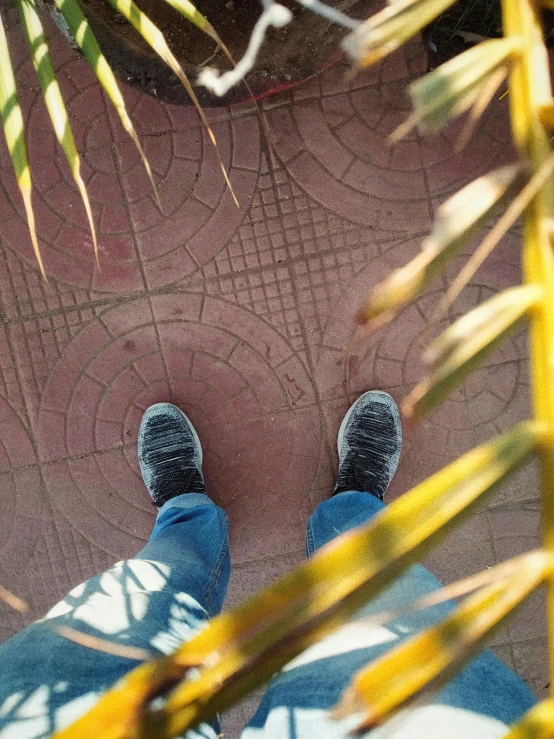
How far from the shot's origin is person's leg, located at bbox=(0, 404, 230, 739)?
1.61 meters

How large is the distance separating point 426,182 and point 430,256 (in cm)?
209

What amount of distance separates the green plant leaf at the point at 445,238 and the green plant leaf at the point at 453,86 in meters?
0.09

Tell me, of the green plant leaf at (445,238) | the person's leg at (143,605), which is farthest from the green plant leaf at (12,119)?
the person's leg at (143,605)

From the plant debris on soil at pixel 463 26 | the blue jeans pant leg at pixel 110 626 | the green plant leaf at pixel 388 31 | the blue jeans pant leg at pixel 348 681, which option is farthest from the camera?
the plant debris on soil at pixel 463 26

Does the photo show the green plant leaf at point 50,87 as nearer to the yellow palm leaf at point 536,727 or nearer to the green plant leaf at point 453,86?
the green plant leaf at point 453,86

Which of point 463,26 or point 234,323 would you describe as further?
point 234,323

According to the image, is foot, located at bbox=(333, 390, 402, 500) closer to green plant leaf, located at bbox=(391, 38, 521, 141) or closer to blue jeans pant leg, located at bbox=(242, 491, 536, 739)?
blue jeans pant leg, located at bbox=(242, 491, 536, 739)

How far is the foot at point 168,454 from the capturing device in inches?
98.7

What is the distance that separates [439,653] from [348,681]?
4.10 feet

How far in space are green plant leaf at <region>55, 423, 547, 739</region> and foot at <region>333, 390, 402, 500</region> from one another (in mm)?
2030

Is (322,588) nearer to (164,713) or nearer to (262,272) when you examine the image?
(164,713)

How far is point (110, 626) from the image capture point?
5.90 feet

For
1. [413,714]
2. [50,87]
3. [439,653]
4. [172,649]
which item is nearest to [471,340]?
[439,653]

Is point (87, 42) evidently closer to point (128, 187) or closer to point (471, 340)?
point (471, 340)
